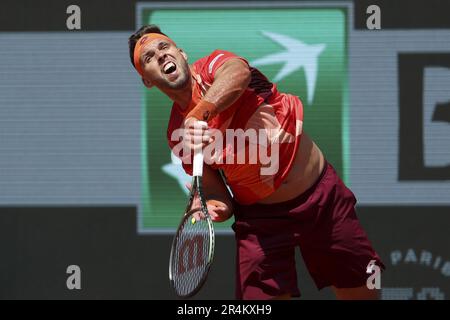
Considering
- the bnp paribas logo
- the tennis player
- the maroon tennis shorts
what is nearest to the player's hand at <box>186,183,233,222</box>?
the tennis player

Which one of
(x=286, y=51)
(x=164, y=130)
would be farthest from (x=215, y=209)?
(x=286, y=51)

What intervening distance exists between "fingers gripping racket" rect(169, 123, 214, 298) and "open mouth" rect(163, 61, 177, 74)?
47 centimetres

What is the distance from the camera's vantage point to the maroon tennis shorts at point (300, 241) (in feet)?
15.2

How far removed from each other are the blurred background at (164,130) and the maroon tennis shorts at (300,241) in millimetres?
2185

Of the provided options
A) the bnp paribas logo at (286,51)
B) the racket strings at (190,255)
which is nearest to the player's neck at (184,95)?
the racket strings at (190,255)

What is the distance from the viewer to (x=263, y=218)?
4.68 meters

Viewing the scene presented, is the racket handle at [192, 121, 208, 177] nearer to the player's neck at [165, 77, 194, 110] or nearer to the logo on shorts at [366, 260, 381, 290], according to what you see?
the player's neck at [165, 77, 194, 110]

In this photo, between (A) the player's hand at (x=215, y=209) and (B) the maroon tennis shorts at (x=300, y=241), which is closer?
(A) the player's hand at (x=215, y=209)

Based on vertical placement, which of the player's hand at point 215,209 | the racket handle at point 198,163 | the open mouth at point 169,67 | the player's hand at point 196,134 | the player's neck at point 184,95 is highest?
the open mouth at point 169,67

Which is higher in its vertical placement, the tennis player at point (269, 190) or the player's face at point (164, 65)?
the player's face at point (164, 65)

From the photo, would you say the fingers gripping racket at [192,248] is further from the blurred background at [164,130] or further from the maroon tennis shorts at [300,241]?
the blurred background at [164,130]
